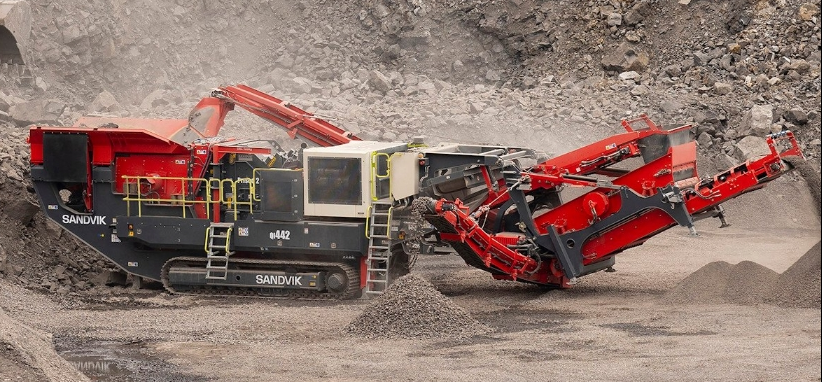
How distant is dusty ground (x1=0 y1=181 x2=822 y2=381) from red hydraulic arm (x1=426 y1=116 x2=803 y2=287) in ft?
1.95

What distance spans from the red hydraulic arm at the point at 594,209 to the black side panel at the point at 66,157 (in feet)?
16.8

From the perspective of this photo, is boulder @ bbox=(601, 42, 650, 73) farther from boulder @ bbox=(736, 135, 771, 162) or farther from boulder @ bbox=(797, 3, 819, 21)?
boulder @ bbox=(736, 135, 771, 162)

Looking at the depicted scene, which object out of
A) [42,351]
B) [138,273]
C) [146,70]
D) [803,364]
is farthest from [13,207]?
[146,70]

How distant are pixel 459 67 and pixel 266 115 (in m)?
14.0

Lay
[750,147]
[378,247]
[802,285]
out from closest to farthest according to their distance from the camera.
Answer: [802,285] → [378,247] → [750,147]

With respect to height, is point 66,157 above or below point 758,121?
below

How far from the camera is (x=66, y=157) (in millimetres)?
17188

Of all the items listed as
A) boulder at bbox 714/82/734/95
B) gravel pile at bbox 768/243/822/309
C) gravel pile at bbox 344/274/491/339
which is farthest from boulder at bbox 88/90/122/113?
gravel pile at bbox 768/243/822/309

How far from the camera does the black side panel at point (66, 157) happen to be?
675 inches

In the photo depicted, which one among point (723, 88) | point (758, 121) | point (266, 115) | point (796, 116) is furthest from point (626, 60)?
point (266, 115)

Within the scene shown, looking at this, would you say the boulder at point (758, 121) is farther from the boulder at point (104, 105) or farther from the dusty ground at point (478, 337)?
the boulder at point (104, 105)

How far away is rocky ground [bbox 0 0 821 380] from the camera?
87.4ft

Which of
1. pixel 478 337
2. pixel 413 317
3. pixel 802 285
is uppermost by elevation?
pixel 802 285

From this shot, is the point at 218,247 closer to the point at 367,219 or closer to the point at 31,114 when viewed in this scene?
the point at 367,219
